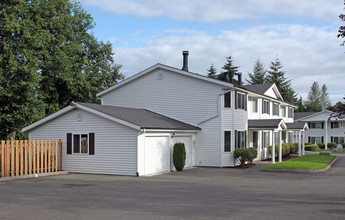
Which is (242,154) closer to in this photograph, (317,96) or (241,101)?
(241,101)

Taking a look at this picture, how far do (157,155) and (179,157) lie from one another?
5.50 ft

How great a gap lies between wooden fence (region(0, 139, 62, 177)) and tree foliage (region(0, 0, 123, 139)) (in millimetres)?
10026

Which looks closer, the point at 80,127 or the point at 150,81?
the point at 80,127

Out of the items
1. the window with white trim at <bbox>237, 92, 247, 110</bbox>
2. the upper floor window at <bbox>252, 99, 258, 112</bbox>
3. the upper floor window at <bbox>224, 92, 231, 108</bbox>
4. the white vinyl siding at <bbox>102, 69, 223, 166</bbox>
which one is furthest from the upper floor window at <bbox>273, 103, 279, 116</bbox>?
the white vinyl siding at <bbox>102, 69, 223, 166</bbox>

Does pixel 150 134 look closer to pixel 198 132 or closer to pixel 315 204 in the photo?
pixel 198 132

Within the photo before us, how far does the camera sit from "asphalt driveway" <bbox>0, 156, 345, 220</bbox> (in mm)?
10266

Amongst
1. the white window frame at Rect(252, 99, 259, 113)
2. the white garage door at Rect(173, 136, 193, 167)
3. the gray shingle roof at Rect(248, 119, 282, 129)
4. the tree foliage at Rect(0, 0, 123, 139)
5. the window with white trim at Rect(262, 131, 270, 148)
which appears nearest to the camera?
the white garage door at Rect(173, 136, 193, 167)

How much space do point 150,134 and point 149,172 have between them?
6.76 feet

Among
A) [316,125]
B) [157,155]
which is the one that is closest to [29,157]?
[157,155]

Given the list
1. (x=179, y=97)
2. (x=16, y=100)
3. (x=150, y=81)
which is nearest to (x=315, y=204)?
(x=179, y=97)

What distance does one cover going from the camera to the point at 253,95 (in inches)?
1212

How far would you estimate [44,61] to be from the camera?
34594mm

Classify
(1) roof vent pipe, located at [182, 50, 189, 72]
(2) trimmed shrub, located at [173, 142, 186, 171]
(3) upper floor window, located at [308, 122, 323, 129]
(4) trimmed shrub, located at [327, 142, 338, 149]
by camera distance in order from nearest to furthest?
(2) trimmed shrub, located at [173, 142, 186, 171]
(1) roof vent pipe, located at [182, 50, 189, 72]
(4) trimmed shrub, located at [327, 142, 338, 149]
(3) upper floor window, located at [308, 122, 323, 129]

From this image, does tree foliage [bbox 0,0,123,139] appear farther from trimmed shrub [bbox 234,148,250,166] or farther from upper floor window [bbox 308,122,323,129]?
upper floor window [bbox 308,122,323,129]
